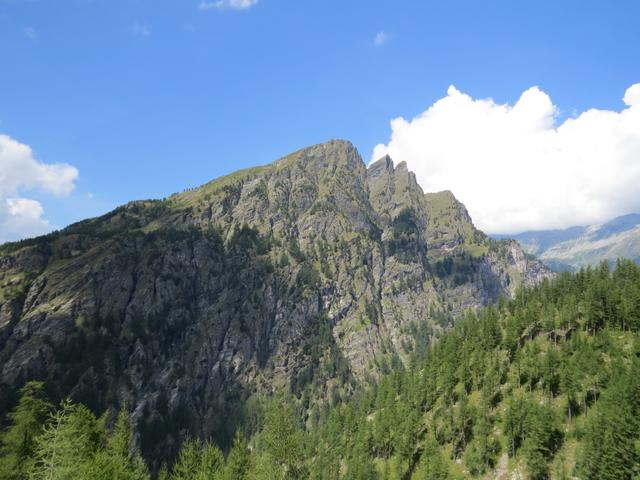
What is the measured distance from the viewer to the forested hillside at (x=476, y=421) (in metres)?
57.2

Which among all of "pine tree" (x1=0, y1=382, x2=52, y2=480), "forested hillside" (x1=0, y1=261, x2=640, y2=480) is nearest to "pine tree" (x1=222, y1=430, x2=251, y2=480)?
"forested hillside" (x1=0, y1=261, x2=640, y2=480)

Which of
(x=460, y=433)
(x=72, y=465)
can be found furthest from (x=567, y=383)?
(x=72, y=465)

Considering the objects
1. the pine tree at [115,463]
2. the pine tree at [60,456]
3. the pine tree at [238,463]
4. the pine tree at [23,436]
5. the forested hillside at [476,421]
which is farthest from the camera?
the pine tree at [238,463]

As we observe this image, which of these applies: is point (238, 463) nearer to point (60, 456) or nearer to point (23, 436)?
point (23, 436)

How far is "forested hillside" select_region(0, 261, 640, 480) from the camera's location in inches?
2251

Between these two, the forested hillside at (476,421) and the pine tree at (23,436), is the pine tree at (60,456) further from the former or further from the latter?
the pine tree at (23,436)

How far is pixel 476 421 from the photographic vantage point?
11569 centimetres

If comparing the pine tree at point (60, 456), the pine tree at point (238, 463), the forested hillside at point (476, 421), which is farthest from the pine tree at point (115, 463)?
the pine tree at point (238, 463)

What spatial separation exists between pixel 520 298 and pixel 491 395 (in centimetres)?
8537

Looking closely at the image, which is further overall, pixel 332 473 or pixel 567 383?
pixel 332 473

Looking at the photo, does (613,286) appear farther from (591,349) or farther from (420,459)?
(420,459)

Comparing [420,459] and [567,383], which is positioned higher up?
[567,383]

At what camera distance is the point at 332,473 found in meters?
126

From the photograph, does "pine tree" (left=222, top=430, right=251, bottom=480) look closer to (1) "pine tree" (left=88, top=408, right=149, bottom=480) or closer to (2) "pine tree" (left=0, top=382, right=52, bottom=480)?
(1) "pine tree" (left=88, top=408, right=149, bottom=480)
